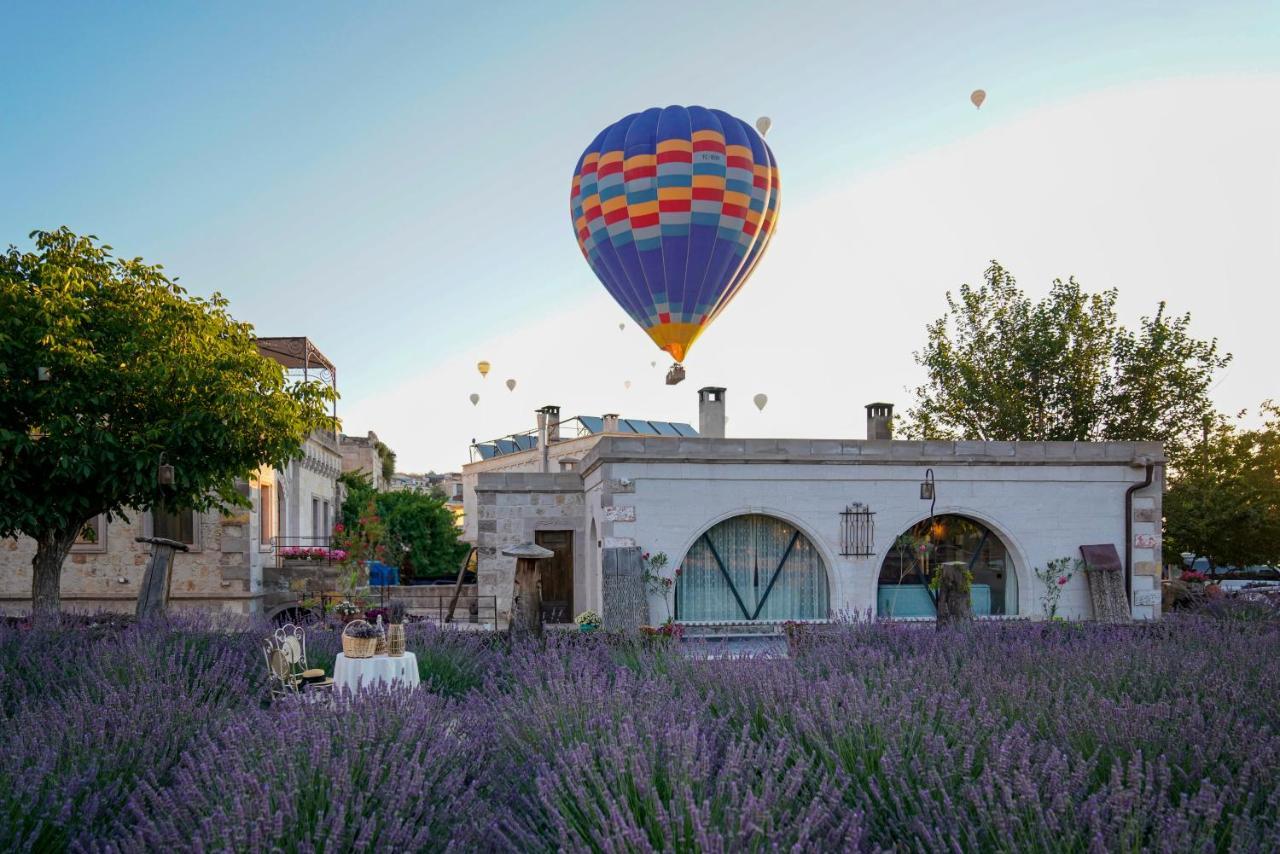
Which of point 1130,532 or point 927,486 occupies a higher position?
point 927,486

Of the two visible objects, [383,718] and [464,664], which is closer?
[383,718]

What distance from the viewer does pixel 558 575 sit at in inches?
672

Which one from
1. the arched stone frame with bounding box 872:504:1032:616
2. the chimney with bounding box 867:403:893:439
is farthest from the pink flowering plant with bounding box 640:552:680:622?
the chimney with bounding box 867:403:893:439

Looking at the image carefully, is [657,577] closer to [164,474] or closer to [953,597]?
[953,597]

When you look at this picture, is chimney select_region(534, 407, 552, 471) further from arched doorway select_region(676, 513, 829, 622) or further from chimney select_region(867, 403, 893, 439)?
arched doorway select_region(676, 513, 829, 622)

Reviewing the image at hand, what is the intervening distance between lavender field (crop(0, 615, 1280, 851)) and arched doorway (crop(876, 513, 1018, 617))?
851 cm

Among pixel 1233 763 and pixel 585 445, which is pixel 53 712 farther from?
pixel 585 445

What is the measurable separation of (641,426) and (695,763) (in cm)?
4135

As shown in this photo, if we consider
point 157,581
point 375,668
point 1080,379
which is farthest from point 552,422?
point 375,668

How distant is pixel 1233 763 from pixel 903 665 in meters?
2.22

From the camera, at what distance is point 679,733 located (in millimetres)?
3604

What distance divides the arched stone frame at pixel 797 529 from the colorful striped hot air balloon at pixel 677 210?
5.73 m

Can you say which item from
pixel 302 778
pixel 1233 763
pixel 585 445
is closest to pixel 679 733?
pixel 302 778

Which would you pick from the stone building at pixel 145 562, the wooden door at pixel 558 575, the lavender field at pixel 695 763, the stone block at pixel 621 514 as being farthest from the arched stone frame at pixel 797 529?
the lavender field at pixel 695 763
